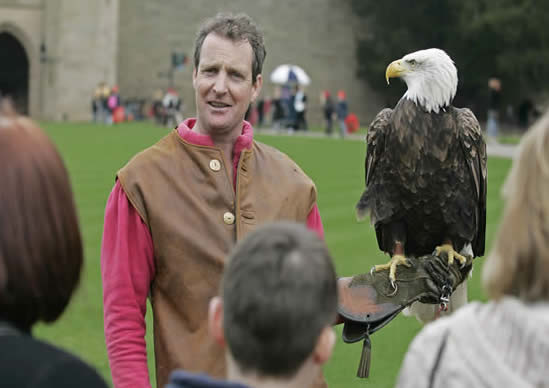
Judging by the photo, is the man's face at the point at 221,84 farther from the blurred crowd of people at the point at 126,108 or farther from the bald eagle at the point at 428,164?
the blurred crowd of people at the point at 126,108

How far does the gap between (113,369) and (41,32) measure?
3824 cm

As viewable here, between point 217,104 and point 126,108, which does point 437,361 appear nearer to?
point 217,104

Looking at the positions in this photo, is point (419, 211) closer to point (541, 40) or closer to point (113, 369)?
point (113, 369)

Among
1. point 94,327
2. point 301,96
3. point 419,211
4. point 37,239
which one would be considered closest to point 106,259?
A: point 37,239

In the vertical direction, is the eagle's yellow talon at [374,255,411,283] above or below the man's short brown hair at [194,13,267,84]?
below

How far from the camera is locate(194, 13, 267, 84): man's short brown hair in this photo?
9.45 ft

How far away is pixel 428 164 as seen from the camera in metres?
4.32

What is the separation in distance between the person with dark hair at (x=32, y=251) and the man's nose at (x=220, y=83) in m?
1.18

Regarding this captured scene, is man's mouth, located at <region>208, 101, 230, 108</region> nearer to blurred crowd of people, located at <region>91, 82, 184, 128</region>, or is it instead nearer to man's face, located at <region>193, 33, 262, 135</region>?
man's face, located at <region>193, 33, 262, 135</region>

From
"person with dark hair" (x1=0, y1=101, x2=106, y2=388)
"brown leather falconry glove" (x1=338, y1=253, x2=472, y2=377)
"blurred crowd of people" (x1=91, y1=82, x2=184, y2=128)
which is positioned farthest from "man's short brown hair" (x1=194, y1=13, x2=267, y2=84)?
"blurred crowd of people" (x1=91, y1=82, x2=184, y2=128)

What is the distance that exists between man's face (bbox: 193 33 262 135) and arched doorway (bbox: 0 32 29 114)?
38100 millimetres

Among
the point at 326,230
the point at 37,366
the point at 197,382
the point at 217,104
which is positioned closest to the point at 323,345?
the point at 197,382

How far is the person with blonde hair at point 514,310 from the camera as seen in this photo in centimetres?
156

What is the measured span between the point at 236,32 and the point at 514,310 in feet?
5.04
